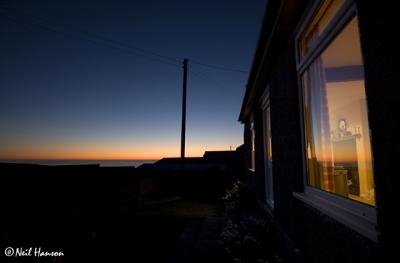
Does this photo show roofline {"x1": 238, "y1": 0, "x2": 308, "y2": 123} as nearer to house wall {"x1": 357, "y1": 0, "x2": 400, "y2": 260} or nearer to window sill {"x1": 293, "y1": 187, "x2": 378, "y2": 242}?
house wall {"x1": 357, "y1": 0, "x2": 400, "y2": 260}

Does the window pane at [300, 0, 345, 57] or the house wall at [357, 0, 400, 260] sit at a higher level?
the window pane at [300, 0, 345, 57]

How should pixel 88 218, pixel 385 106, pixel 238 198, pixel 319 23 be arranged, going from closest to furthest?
pixel 385 106 < pixel 319 23 < pixel 238 198 < pixel 88 218

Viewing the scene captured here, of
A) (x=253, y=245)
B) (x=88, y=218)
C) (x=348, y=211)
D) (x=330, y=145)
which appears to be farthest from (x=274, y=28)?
(x=88, y=218)

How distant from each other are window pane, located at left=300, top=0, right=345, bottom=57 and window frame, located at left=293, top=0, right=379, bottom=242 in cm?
4

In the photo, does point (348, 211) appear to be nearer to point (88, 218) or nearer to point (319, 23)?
point (319, 23)

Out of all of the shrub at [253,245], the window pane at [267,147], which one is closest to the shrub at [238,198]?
the window pane at [267,147]

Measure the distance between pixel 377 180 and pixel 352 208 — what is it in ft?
1.65

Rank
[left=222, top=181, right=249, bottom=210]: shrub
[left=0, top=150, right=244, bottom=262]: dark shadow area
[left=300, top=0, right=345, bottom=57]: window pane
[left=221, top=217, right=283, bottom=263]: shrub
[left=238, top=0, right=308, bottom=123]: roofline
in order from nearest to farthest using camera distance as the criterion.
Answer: [left=300, top=0, right=345, bottom=57]: window pane < [left=238, top=0, right=308, bottom=123]: roofline < [left=221, top=217, right=283, bottom=263]: shrub < [left=0, top=150, right=244, bottom=262]: dark shadow area < [left=222, top=181, right=249, bottom=210]: shrub

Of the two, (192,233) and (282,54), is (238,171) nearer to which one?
(192,233)

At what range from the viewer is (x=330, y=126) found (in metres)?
2.62

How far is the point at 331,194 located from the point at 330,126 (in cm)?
117

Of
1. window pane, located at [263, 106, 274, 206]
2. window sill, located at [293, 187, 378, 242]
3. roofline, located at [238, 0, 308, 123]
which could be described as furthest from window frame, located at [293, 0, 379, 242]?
window pane, located at [263, 106, 274, 206]

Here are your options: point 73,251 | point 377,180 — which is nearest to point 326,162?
point 377,180

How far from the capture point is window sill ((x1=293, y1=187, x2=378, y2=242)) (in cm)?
117
